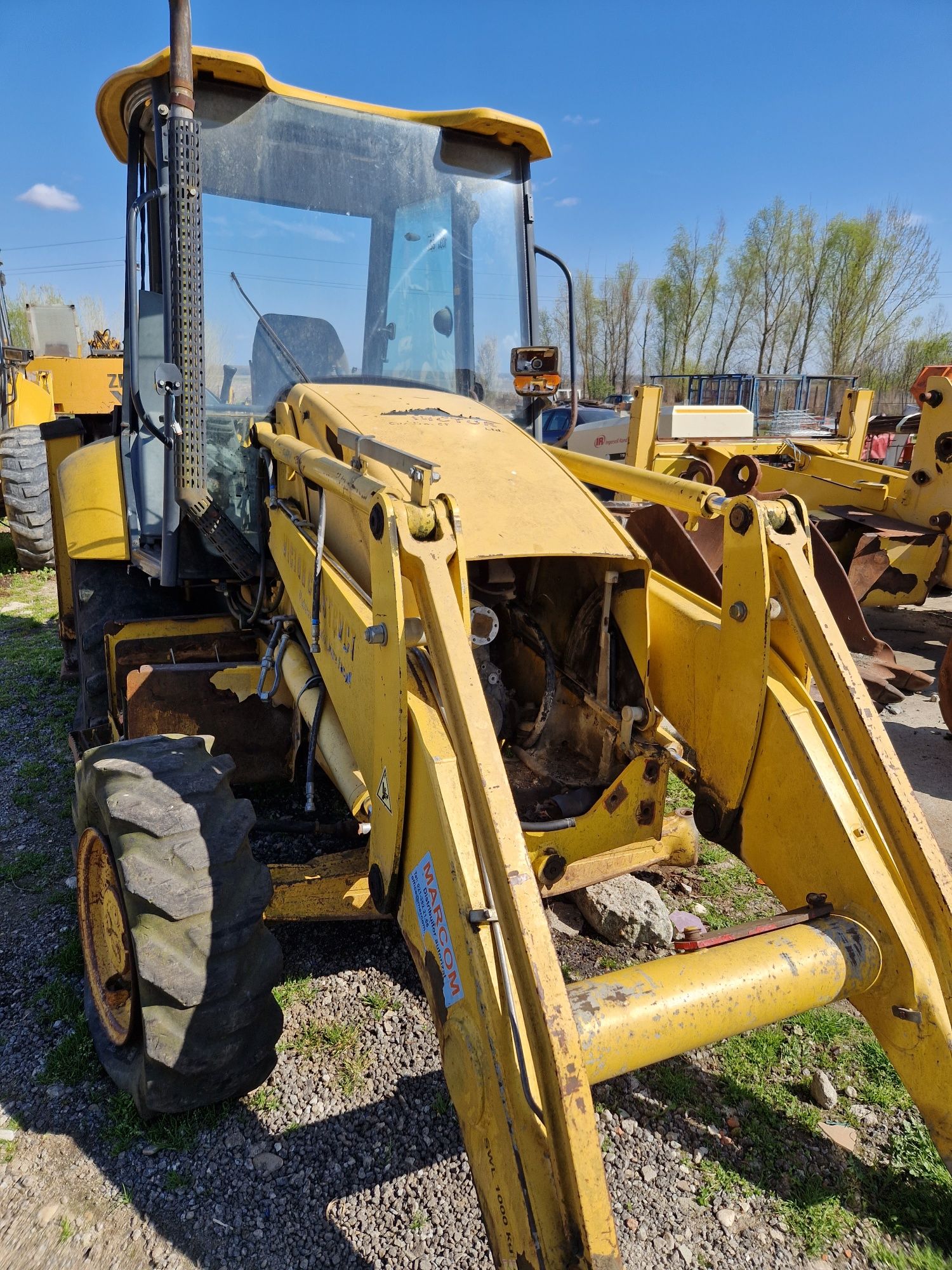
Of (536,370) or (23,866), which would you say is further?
(536,370)

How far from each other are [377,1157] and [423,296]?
10.7ft

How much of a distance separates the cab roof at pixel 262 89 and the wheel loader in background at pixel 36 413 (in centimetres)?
242

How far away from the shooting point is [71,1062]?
262cm

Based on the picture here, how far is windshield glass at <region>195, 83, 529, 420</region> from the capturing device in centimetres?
342

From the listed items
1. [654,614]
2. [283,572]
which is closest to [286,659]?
[283,572]

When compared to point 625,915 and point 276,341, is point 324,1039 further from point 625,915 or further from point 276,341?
point 276,341

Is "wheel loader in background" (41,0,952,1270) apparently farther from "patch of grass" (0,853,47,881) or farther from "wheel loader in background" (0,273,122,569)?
"wheel loader in background" (0,273,122,569)

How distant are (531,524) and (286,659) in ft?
3.62

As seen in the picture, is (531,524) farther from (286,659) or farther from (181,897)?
(181,897)

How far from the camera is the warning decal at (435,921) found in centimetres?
183

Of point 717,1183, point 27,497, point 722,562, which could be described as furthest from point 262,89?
point 27,497

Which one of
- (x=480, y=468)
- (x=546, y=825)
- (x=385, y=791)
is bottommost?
(x=546, y=825)

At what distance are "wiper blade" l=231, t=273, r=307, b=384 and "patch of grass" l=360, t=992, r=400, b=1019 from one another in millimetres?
2338

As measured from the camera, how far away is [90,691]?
3797 mm
